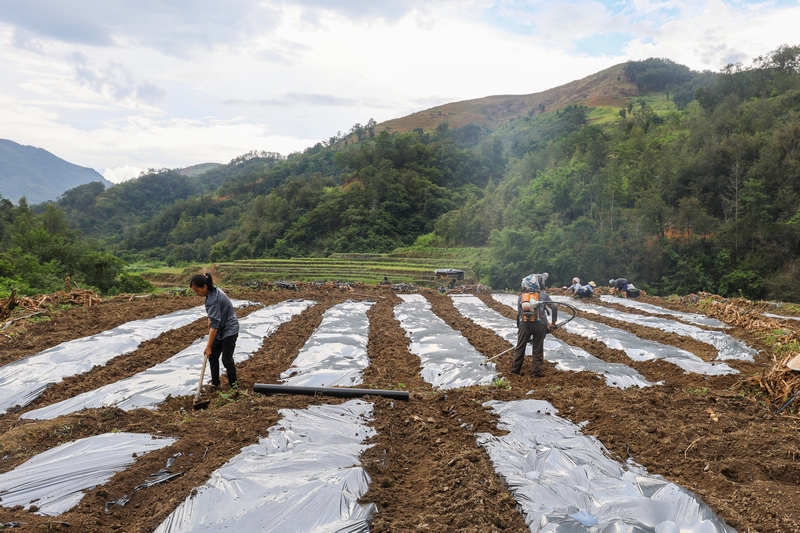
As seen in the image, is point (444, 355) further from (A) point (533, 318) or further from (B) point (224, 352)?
(B) point (224, 352)

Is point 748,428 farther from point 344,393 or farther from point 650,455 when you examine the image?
point 344,393

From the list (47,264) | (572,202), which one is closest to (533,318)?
(47,264)

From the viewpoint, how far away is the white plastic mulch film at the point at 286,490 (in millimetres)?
2854

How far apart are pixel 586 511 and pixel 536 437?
52.3 inches

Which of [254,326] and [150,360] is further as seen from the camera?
[254,326]

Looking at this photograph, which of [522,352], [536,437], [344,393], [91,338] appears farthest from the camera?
[91,338]

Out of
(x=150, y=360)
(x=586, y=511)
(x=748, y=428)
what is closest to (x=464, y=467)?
(x=586, y=511)

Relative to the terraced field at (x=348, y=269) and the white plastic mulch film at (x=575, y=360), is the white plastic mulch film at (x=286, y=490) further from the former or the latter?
the terraced field at (x=348, y=269)

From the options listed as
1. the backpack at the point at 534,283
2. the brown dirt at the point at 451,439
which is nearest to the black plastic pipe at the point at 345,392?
the brown dirt at the point at 451,439

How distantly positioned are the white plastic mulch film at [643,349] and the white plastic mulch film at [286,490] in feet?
18.8

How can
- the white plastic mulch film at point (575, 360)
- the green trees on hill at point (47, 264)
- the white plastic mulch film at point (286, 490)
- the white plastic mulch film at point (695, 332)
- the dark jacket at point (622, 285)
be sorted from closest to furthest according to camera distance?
the white plastic mulch film at point (286, 490) < the white plastic mulch film at point (575, 360) < the white plastic mulch film at point (695, 332) < the green trees on hill at point (47, 264) < the dark jacket at point (622, 285)

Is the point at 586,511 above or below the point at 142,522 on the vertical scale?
below

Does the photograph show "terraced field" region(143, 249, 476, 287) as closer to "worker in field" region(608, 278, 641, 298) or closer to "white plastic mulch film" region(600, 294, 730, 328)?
"worker in field" region(608, 278, 641, 298)

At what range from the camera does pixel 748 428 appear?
4551 mm
